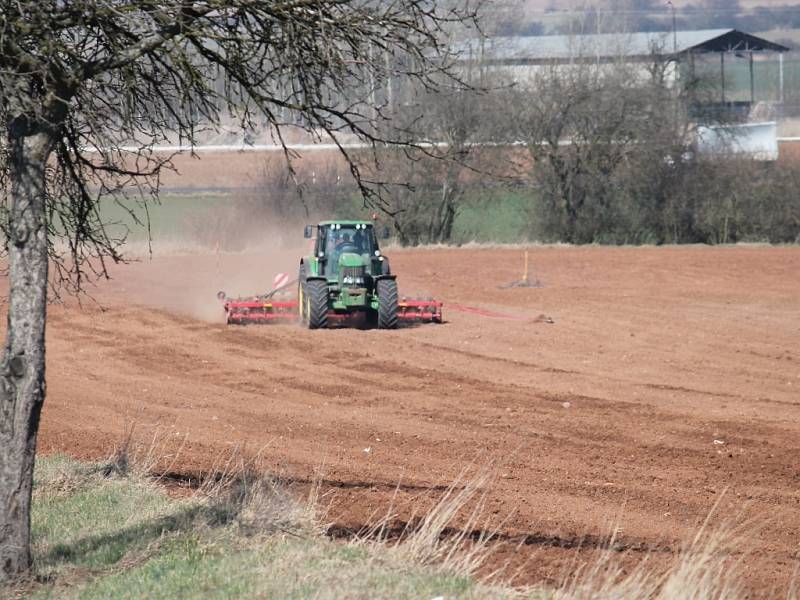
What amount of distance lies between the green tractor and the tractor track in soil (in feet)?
1.45

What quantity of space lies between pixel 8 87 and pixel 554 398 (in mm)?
10045

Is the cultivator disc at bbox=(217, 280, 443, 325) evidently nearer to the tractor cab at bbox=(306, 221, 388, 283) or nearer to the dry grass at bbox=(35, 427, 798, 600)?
the tractor cab at bbox=(306, 221, 388, 283)

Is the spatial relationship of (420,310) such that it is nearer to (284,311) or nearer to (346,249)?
(346,249)

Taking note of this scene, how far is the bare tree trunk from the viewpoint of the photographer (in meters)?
6.66

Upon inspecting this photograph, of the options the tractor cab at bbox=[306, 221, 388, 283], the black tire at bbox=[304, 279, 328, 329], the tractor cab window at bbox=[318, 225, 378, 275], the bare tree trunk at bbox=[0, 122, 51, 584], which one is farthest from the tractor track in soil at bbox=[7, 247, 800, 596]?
the bare tree trunk at bbox=[0, 122, 51, 584]

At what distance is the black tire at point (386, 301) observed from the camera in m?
20.6

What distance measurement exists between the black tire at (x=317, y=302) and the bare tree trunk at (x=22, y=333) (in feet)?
45.5

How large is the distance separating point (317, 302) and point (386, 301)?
3.97 ft

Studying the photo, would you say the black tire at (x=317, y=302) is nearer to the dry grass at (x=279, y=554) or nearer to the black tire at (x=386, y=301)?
the black tire at (x=386, y=301)

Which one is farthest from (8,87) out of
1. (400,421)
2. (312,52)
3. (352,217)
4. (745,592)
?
(352,217)

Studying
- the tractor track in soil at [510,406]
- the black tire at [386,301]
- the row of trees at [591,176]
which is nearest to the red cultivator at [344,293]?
the black tire at [386,301]

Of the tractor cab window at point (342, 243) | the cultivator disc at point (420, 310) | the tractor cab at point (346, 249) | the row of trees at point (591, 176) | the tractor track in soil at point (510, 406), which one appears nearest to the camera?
the tractor track in soil at point (510, 406)

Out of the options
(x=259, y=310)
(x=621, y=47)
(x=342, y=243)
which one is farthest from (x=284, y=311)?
(x=621, y=47)

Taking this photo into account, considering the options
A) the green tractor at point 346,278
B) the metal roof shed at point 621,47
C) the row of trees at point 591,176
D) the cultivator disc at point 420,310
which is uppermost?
the metal roof shed at point 621,47
